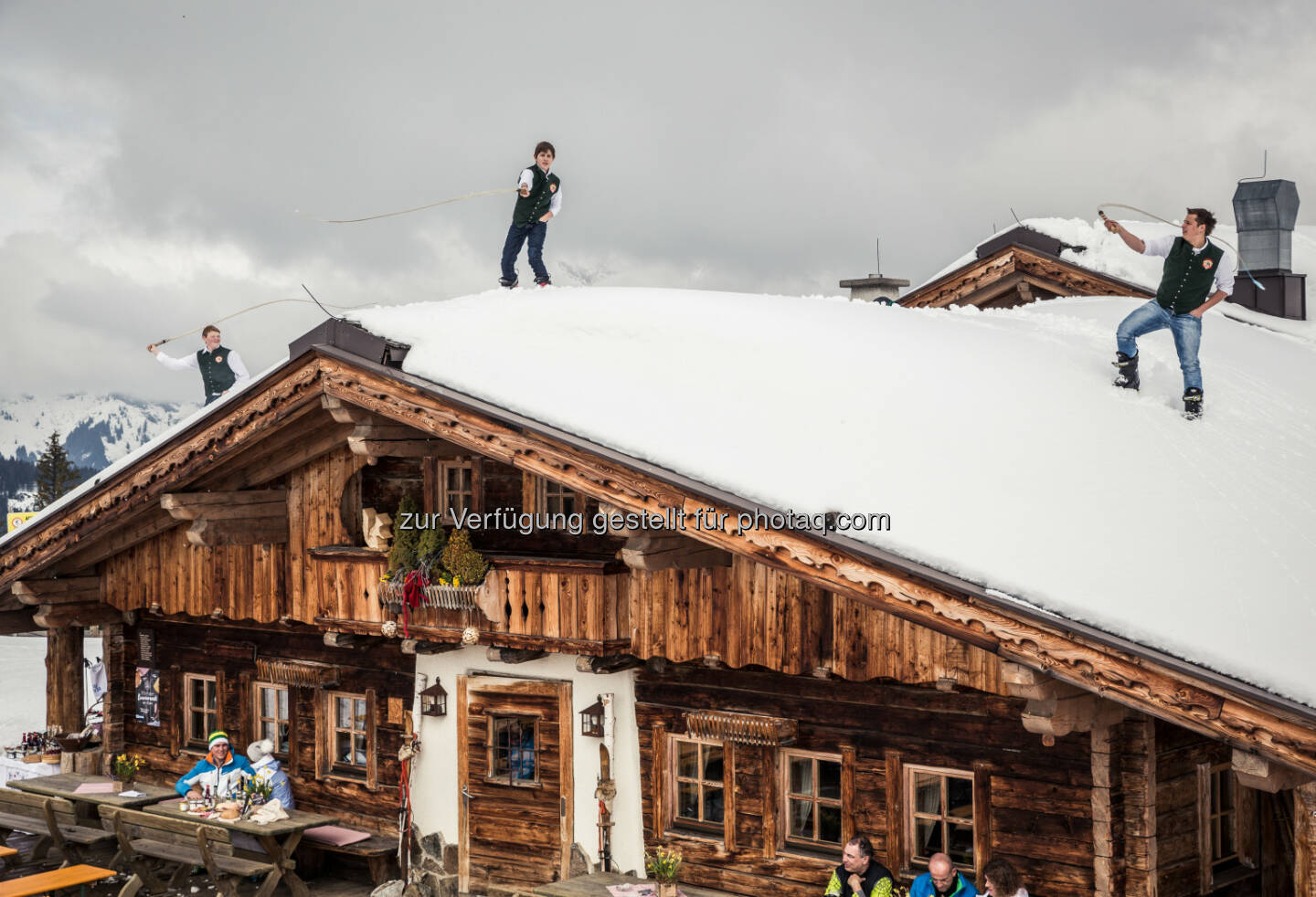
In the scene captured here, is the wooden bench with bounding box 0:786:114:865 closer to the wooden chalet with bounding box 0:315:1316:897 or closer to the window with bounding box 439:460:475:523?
the wooden chalet with bounding box 0:315:1316:897

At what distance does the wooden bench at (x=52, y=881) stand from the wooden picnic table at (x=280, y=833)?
0.90 m

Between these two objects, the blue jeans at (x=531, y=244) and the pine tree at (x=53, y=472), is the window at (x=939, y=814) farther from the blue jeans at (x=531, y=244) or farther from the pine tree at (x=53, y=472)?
the pine tree at (x=53, y=472)

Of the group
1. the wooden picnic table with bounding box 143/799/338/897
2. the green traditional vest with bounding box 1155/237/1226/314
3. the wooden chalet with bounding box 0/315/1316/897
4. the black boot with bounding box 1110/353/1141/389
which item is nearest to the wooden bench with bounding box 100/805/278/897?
the wooden picnic table with bounding box 143/799/338/897

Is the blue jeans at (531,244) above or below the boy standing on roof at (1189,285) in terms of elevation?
above

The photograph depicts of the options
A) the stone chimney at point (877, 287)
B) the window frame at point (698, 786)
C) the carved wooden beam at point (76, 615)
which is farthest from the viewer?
the stone chimney at point (877, 287)

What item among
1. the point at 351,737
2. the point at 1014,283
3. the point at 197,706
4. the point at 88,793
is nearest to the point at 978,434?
the point at 351,737

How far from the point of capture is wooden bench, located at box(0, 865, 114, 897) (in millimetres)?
12031

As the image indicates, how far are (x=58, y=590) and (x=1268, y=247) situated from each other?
1647 cm

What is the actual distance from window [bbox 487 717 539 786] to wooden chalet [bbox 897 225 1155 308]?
8746 millimetres

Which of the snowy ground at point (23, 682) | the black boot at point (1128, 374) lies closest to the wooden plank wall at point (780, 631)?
the black boot at point (1128, 374)

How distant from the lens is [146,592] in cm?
1548

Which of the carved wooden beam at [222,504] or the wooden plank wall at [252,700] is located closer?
the carved wooden beam at [222,504]

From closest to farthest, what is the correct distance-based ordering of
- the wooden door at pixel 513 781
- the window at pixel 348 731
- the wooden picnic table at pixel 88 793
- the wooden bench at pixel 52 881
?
the wooden bench at pixel 52 881 < the wooden door at pixel 513 781 < the window at pixel 348 731 < the wooden picnic table at pixel 88 793

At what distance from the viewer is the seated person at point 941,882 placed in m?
9.61
